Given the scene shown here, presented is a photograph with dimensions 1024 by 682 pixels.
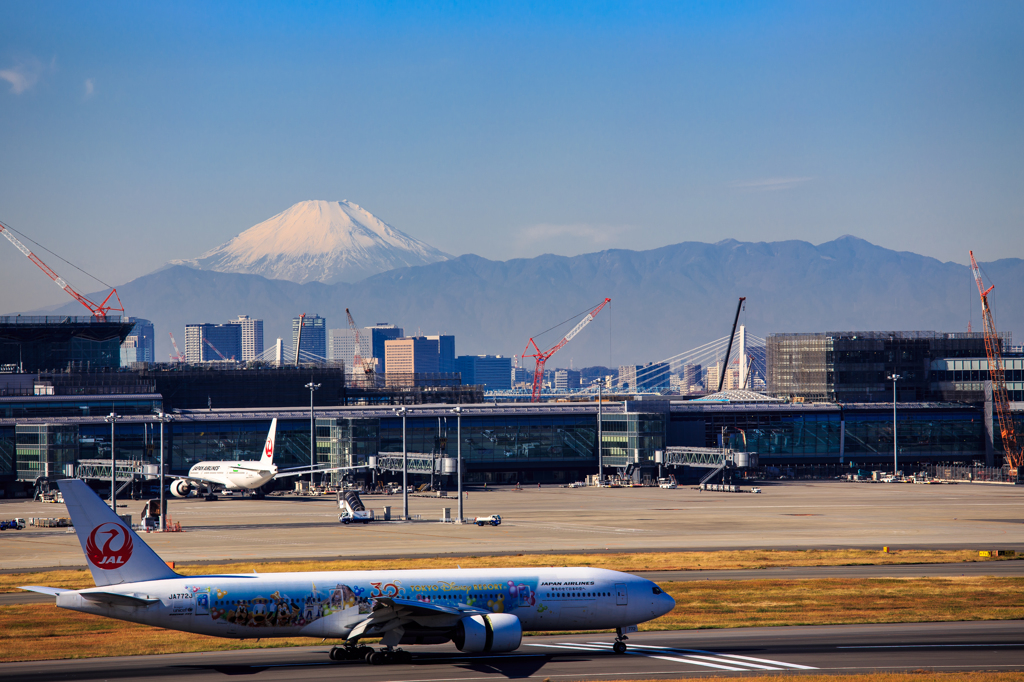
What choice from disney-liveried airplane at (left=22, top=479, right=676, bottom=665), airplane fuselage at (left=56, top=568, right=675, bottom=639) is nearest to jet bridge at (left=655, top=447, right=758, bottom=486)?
airplane fuselage at (left=56, top=568, right=675, bottom=639)

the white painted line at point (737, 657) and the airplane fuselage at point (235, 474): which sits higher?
the airplane fuselage at point (235, 474)

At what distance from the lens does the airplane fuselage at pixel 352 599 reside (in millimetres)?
47062

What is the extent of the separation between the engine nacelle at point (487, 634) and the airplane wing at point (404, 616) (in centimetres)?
66

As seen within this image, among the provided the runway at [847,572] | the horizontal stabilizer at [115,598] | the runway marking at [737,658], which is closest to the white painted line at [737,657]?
the runway marking at [737,658]

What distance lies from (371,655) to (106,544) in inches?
511

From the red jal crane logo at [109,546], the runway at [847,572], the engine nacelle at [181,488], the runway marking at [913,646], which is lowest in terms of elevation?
the runway at [847,572]

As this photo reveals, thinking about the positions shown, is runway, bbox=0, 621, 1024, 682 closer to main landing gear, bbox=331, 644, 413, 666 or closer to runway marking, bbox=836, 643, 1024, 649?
runway marking, bbox=836, 643, 1024, 649

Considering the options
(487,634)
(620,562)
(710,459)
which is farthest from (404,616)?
(710,459)

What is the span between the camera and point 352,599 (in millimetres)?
48875

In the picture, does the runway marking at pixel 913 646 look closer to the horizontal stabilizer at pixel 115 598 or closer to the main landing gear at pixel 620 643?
the main landing gear at pixel 620 643

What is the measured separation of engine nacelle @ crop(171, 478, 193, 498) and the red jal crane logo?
11822cm

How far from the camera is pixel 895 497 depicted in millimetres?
153750

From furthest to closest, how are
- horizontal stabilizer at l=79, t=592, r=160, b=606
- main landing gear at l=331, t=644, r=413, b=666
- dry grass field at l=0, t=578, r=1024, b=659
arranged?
dry grass field at l=0, t=578, r=1024, b=659 < main landing gear at l=331, t=644, r=413, b=666 < horizontal stabilizer at l=79, t=592, r=160, b=606

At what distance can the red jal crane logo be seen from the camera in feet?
157
